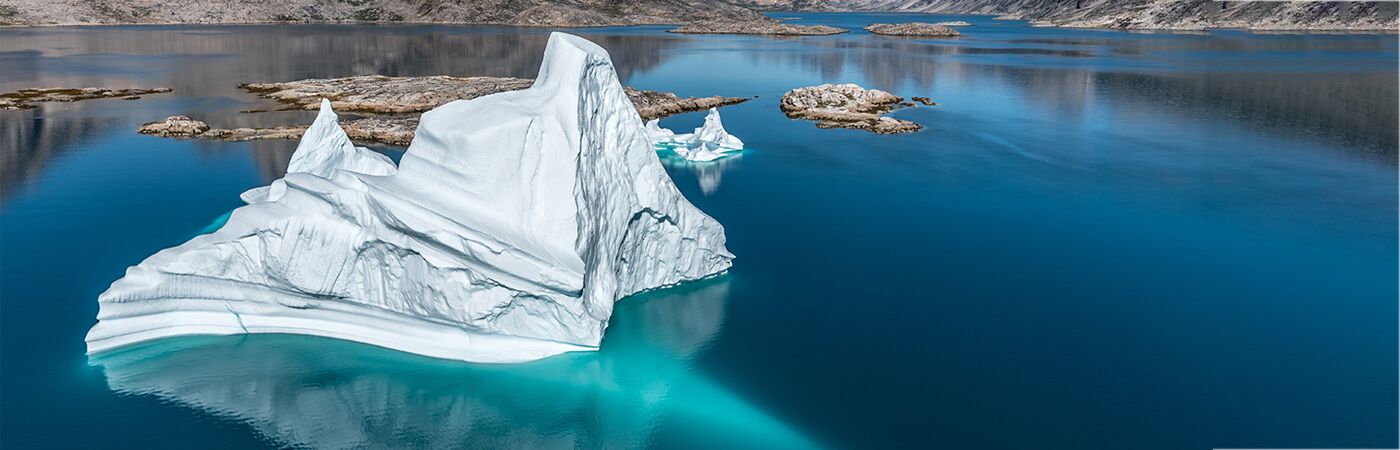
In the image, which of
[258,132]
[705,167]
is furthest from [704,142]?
[258,132]

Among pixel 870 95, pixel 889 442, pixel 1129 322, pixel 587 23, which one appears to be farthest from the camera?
pixel 587 23

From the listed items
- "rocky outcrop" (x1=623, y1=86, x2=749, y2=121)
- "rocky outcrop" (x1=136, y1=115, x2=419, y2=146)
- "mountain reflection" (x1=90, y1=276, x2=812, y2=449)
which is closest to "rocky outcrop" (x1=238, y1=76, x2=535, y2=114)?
"rocky outcrop" (x1=136, y1=115, x2=419, y2=146)

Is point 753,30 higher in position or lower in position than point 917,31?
higher

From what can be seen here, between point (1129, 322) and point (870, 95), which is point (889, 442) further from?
point (870, 95)

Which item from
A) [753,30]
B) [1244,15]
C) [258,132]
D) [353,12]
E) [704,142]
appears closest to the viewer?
[704,142]

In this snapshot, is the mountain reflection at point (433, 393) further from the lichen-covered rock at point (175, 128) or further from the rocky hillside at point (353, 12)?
the rocky hillside at point (353, 12)

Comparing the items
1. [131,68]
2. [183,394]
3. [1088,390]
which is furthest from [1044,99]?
[131,68]

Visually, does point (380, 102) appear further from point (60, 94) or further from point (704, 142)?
point (704, 142)
